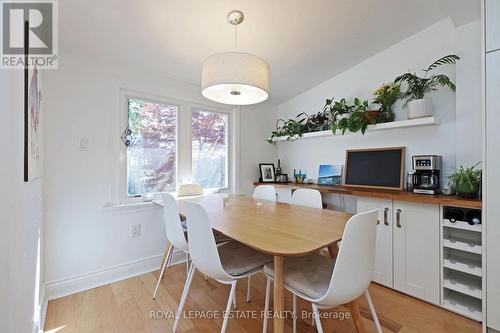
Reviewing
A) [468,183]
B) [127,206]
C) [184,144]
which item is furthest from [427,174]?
[127,206]

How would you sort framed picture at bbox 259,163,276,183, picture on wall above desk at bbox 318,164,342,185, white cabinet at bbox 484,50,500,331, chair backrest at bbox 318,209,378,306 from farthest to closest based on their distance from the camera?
framed picture at bbox 259,163,276,183
picture on wall above desk at bbox 318,164,342,185
white cabinet at bbox 484,50,500,331
chair backrest at bbox 318,209,378,306

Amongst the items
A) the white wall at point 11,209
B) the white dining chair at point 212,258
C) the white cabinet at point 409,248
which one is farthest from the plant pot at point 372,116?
the white wall at point 11,209

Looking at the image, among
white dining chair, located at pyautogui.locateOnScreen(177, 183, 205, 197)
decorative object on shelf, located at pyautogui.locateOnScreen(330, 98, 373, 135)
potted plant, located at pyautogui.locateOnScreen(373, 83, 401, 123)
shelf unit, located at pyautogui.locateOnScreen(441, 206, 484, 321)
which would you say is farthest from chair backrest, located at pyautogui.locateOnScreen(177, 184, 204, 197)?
shelf unit, located at pyautogui.locateOnScreen(441, 206, 484, 321)

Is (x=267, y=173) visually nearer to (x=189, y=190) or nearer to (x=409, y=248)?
(x=189, y=190)

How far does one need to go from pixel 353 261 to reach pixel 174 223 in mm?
1230

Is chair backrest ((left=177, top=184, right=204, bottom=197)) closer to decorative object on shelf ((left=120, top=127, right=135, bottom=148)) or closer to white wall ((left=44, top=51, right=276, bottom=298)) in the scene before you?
white wall ((left=44, top=51, right=276, bottom=298))

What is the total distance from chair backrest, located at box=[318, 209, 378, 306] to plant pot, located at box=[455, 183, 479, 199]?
1125 mm

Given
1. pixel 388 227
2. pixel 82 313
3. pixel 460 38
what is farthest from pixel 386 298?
pixel 82 313

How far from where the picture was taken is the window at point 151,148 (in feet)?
8.04

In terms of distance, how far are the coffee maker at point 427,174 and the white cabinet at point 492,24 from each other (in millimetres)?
899

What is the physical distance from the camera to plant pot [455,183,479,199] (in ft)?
5.39

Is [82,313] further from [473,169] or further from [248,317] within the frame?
[473,169]

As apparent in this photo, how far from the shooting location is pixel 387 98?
7.68 feet

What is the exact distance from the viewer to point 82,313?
1.76 m
